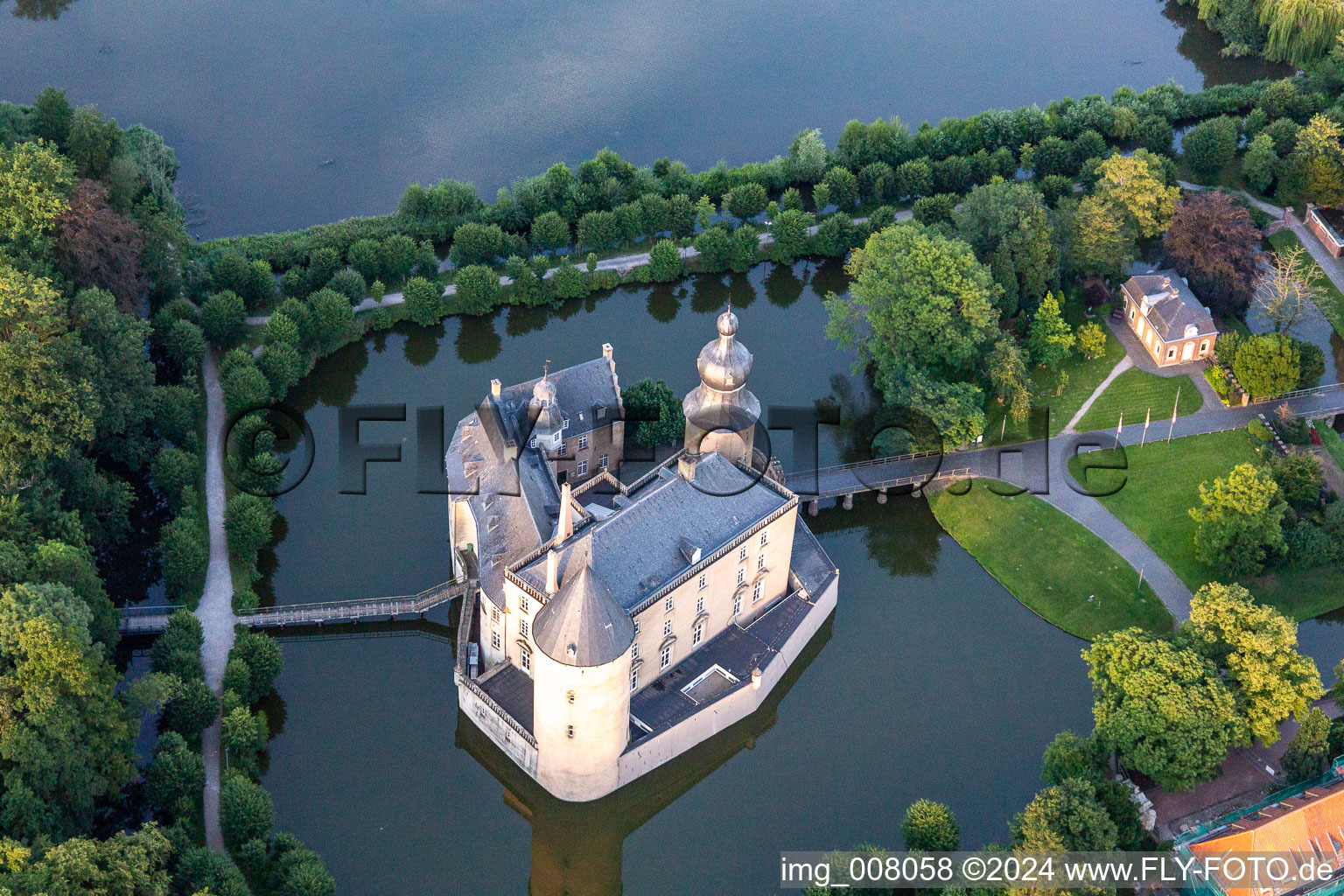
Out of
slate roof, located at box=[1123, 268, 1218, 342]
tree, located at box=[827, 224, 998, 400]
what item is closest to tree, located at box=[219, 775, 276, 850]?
tree, located at box=[827, 224, 998, 400]

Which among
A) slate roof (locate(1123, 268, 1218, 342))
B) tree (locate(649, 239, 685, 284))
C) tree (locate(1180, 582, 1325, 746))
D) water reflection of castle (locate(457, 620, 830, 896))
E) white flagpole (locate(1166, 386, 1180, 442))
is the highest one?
tree (locate(649, 239, 685, 284))

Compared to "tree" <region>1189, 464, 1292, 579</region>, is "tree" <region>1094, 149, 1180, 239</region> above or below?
above

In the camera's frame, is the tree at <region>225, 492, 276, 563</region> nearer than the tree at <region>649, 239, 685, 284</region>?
Yes

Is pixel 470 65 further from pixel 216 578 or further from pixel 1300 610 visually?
pixel 1300 610

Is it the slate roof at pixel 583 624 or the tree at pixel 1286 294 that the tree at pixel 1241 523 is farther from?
the slate roof at pixel 583 624

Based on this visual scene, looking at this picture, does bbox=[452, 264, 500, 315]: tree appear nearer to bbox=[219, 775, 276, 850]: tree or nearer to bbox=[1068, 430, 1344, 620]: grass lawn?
bbox=[1068, 430, 1344, 620]: grass lawn

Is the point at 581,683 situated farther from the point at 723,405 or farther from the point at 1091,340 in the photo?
the point at 1091,340

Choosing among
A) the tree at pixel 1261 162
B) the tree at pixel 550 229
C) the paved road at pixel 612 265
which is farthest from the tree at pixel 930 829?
the tree at pixel 1261 162
